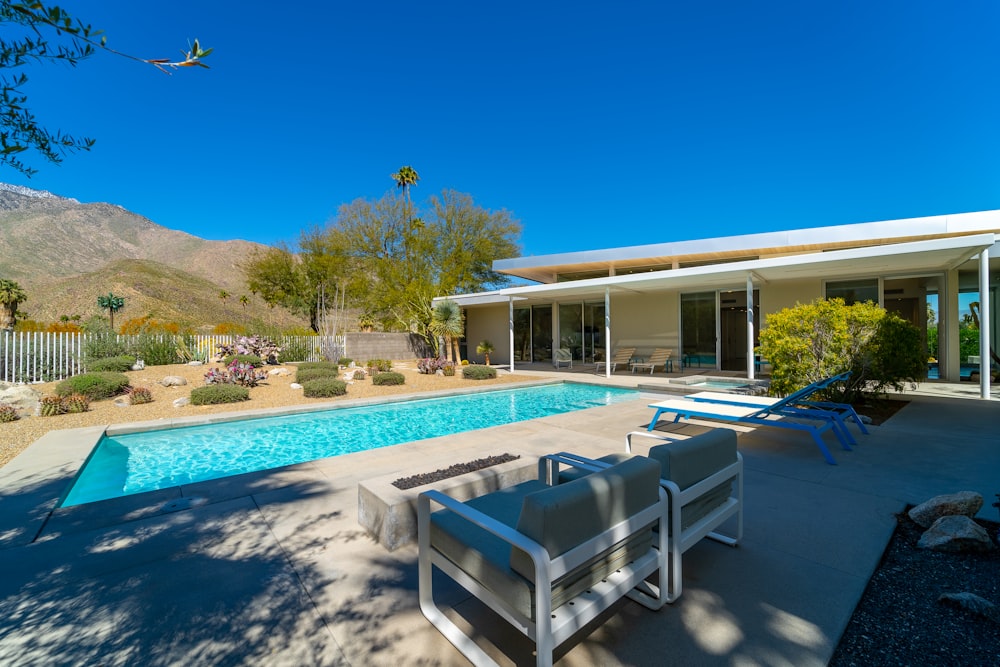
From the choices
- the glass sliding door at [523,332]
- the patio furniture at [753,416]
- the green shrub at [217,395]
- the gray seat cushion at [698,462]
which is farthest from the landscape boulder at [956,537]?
the glass sliding door at [523,332]

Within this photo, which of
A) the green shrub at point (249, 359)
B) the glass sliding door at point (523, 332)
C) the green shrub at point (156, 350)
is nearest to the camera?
the green shrub at point (249, 359)

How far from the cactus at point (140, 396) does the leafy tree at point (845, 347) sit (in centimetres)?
1155

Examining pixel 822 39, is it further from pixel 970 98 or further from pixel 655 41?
pixel 970 98

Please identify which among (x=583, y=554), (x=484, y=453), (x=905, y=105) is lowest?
(x=484, y=453)

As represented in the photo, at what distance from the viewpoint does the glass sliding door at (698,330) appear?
1379cm

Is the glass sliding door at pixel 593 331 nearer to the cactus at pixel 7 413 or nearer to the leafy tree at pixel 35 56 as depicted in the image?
the cactus at pixel 7 413

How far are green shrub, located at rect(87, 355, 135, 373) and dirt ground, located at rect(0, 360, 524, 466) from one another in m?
0.25

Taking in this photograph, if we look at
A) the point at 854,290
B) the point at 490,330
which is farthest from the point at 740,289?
the point at 490,330

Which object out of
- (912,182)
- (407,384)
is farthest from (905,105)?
(407,384)

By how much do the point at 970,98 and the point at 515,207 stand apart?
18947mm

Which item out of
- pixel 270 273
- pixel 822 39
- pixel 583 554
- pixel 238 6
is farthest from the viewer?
pixel 270 273

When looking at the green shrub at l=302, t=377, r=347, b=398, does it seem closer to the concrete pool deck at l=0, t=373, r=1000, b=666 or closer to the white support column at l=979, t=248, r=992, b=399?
the concrete pool deck at l=0, t=373, r=1000, b=666

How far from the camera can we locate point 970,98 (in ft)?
46.9

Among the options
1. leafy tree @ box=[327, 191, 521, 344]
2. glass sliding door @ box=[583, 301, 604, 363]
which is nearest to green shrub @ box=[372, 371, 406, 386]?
glass sliding door @ box=[583, 301, 604, 363]
